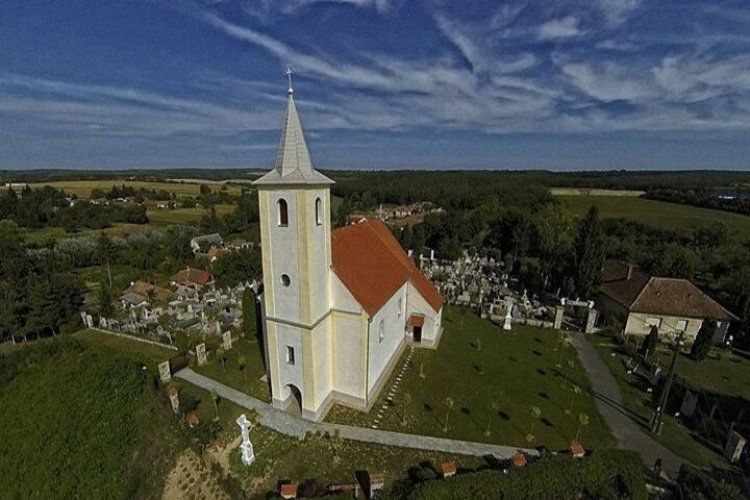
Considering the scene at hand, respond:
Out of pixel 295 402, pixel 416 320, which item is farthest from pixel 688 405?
pixel 295 402

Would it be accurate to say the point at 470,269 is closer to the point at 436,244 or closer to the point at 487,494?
the point at 436,244

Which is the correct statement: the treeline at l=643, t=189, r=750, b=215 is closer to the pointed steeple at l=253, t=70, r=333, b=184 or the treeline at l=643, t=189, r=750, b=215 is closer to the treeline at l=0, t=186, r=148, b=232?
the pointed steeple at l=253, t=70, r=333, b=184

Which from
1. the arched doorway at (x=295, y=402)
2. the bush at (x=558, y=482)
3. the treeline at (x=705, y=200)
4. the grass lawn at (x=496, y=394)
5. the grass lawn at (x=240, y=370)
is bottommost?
the grass lawn at (x=240, y=370)

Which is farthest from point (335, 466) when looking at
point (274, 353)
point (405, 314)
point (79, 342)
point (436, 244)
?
point (436, 244)

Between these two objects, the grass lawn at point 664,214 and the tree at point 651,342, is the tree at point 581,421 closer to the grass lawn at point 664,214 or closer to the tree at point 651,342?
the tree at point 651,342

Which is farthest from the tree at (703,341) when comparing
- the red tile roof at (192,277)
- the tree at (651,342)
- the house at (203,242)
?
the house at (203,242)

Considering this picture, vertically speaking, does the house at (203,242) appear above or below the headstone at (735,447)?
below

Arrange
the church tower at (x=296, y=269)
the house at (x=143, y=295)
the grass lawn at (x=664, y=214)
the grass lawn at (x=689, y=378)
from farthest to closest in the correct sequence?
the grass lawn at (x=664, y=214), the house at (x=143, y=295), the grass lawn at (x=689, y=378), the church tower at (x=296, y=269)
